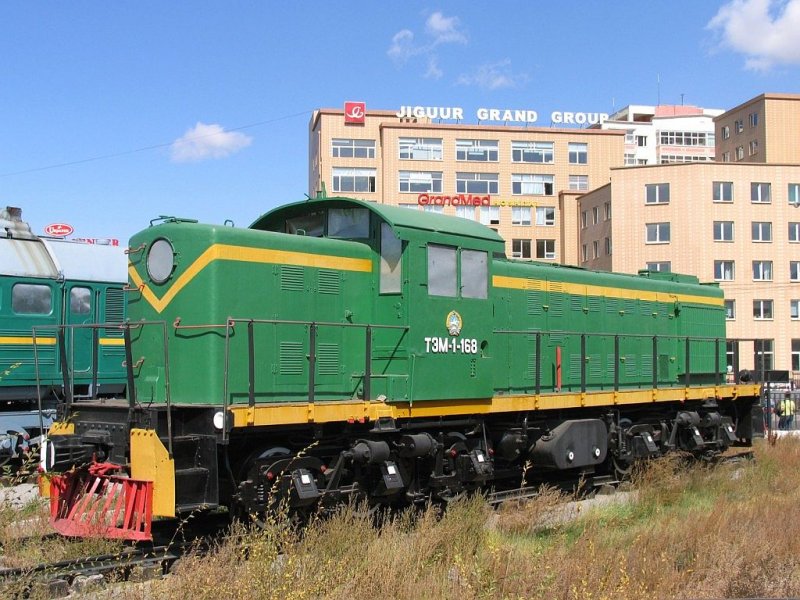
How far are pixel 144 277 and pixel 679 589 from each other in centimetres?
597

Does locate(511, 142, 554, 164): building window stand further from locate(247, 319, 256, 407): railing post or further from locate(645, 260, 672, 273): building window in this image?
locate(247, 319, 256, 407): railing post

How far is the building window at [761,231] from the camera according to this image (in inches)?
1902

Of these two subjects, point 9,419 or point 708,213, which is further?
point 708,213

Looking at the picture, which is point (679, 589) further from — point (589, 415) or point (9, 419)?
point (9, 419)

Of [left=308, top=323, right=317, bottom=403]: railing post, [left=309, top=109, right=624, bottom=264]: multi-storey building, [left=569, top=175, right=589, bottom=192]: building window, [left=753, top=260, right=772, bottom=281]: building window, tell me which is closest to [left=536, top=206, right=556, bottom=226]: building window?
[left=309, top=109, right=624, bottom=264]: multi-storey building

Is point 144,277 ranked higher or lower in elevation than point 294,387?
higher

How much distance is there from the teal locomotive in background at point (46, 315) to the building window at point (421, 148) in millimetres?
41647

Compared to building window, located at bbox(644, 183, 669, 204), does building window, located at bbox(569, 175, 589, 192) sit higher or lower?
higher

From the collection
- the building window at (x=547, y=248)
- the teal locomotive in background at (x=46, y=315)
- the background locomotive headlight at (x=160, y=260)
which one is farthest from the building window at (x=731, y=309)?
the background locomotive headlight at (x=160, y=260)

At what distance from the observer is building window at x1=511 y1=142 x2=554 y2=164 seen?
187 ft

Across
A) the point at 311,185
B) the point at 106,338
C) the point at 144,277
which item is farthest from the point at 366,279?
the point at 311,185

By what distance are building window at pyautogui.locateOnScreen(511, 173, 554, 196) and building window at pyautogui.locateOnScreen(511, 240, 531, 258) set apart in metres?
3.29

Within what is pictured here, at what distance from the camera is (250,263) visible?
8.58 meters

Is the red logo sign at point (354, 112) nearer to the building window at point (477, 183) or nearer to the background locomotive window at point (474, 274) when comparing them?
the building window at point (477, 183)
